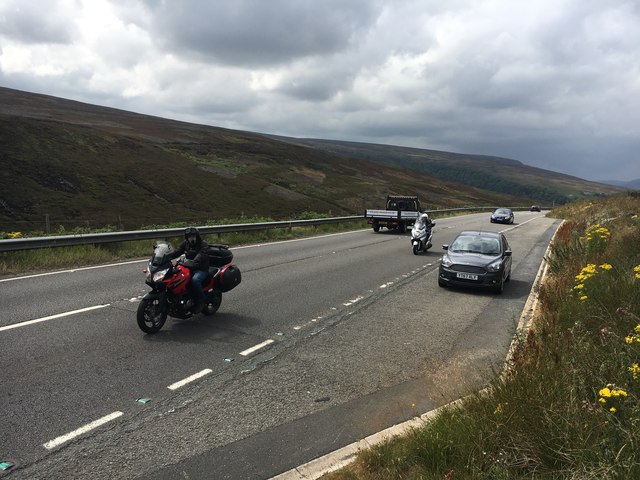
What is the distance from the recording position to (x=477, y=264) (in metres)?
11.1

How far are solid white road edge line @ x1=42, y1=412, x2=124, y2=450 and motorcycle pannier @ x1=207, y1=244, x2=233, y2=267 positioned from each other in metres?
4.16

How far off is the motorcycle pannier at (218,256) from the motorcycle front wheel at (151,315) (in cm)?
156

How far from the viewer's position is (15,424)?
420 cm

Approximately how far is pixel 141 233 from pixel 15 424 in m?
11.7

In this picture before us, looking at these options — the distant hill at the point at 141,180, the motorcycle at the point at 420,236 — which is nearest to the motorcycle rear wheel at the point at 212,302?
the motorcycle at the point at 420,236

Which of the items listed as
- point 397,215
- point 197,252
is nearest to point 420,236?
point 397,215

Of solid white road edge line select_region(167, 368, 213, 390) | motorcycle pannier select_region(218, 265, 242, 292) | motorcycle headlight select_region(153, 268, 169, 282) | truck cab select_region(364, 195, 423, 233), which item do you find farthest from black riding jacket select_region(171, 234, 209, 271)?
truck cab select_region(364, 195, 423, 233)

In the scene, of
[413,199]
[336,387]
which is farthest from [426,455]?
[413,199]

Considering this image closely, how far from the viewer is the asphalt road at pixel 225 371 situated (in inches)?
155

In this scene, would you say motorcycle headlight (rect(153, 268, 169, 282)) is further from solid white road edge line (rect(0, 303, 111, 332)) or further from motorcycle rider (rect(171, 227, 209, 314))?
solid white road edge line (rect(0, 303, 111, 332))

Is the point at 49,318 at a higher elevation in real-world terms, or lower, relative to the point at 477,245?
lower

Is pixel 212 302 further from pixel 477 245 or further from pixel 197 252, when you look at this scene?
pixel 477 245

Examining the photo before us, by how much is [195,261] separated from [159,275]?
790 millimetres

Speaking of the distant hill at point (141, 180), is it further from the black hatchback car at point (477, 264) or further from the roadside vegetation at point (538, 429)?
the roadside vegetation at point (538, 429)
